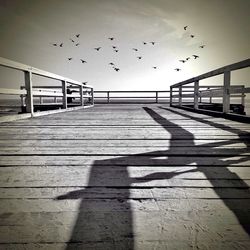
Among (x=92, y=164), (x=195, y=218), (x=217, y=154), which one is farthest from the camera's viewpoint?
(x=217, y=154)

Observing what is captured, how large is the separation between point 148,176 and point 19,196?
2.69 ft

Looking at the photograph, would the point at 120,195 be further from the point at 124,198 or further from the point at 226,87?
the point at 226,87

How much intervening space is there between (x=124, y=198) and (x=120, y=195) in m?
0.04

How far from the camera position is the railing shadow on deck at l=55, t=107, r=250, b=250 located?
97cm

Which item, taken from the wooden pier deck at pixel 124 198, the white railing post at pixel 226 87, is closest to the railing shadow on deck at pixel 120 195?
the wooden pier deck at pixel 124 198

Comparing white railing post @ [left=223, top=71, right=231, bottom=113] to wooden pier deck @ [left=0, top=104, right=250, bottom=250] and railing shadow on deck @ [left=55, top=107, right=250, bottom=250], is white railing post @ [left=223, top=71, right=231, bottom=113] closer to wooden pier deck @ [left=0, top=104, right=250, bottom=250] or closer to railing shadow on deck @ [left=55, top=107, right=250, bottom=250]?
wooden pier deck @ [left=0, top=104, right=250, bottom=250]

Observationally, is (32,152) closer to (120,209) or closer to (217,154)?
(120,209)

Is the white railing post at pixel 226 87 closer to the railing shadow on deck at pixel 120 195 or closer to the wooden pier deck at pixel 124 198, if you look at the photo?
the wooden pier deck at pixel 124 198

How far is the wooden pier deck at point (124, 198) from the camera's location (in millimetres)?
951

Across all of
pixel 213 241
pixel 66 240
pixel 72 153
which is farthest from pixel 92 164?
pixel 213 241

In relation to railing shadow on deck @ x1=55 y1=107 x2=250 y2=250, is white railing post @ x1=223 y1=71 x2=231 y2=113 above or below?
above

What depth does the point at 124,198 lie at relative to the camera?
4.22 feet

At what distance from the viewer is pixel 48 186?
1.46m

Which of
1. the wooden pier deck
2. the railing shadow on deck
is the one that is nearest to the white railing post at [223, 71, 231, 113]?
the wooden pier deck
